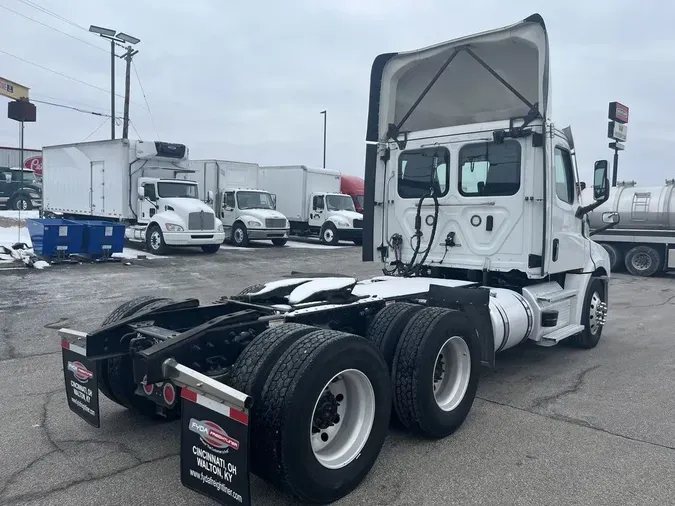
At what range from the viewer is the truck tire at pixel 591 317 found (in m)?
7.09

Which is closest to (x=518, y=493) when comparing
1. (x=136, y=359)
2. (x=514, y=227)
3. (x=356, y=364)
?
(x=356, y=364)

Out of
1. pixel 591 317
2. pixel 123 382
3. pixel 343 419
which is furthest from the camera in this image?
pixel 591 317

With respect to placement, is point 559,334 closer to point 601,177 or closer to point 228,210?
point 601,177

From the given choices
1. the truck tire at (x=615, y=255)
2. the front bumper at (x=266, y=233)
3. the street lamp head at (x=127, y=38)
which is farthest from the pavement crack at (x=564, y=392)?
the street lamp head at (x=127, y=38)

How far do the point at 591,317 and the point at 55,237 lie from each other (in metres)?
12.7

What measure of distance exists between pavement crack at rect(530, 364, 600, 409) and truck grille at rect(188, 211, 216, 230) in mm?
14175

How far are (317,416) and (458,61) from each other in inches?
184

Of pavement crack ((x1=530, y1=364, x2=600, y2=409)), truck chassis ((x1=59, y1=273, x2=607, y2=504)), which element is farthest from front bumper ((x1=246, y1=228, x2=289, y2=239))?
truck chassis ((x1=59, y1=273, x2=607, y2=504))

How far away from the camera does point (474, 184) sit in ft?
21.3

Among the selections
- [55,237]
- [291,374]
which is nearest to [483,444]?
[291,374]

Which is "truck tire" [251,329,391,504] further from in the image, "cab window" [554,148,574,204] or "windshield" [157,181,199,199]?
"windshield" [157,181,199,199]

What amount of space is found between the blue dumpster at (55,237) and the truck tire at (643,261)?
50.0 ft

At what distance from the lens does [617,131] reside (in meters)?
21.6

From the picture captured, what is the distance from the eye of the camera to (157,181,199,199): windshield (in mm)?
19047
